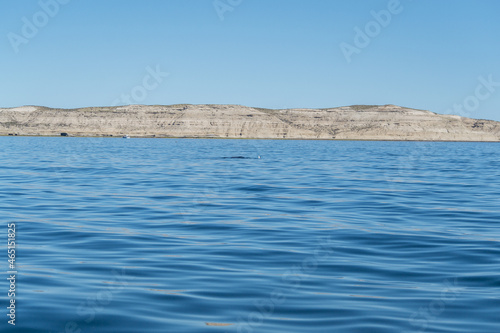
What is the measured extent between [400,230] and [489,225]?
9.21 ft

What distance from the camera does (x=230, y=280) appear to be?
407 inches

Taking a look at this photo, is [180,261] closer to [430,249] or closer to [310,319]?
[310,319]
